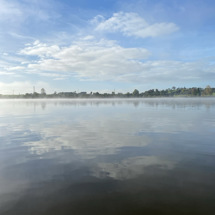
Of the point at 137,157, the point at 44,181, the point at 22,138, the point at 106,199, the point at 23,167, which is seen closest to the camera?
the point at 106,199

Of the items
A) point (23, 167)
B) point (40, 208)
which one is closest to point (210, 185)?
point (40, 208)

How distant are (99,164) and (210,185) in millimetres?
4901

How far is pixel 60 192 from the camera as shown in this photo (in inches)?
259

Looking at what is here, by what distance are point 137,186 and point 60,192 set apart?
2854 millimetres

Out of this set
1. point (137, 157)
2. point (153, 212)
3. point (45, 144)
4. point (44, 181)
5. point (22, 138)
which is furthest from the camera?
point (22, 138)

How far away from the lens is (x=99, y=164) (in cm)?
927

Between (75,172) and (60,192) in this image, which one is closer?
(60,192)

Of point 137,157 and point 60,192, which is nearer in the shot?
point 60,192

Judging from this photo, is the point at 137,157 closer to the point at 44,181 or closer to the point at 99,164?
the point at 99,164

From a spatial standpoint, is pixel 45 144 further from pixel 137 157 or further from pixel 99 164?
pixel 137 157

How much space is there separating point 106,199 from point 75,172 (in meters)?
2.61

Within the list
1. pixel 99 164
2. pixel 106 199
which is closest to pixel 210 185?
pixel 106 199

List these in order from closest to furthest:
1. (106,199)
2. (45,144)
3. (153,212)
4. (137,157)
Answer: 1. (153,212)
2. (106,199)
3. (137,157)
4. (45,144)

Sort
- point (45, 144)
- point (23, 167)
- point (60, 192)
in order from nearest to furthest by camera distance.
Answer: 1. point (60, 192)
2. point (23, 167)
3. point (45, 144)
